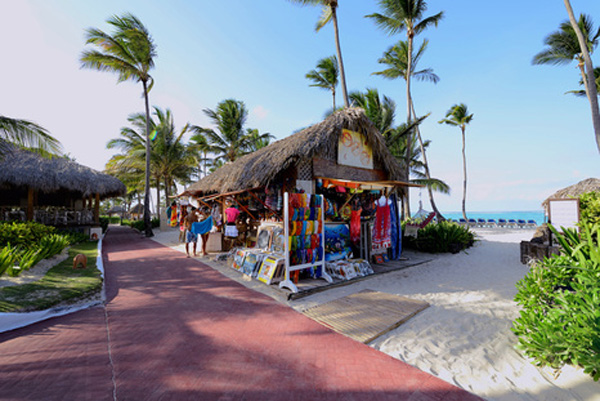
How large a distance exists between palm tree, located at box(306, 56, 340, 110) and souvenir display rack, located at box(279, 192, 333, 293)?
14.4 metres

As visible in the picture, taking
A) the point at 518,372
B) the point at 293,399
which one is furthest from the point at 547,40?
the point at 293,399

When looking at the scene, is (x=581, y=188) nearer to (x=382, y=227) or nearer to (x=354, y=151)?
(x=382, y=227)

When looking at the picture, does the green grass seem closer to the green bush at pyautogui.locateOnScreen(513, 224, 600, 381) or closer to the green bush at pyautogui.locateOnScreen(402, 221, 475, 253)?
the green bush at pyautogui.locateOnScreen(513, 224, 600, 381)

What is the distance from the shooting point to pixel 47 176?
37.1ft

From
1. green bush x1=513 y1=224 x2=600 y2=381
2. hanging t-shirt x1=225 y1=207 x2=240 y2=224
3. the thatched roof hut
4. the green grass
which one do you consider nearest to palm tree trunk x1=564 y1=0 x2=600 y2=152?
green bush x1=513 y1=224 x2=600 y2=381

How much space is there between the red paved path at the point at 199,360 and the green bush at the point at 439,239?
687 cm

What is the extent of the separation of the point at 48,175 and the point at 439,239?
1740cm

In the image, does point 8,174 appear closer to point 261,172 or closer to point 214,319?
point 261,172

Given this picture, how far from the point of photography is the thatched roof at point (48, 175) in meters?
10.7

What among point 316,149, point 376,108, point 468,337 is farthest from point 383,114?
point 468,337

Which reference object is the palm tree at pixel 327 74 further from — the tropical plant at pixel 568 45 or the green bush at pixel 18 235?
the green bush at pixel 18 235

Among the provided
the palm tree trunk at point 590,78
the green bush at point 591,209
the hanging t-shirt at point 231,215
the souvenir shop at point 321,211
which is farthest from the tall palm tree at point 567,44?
the hanging t-shirt at point 231,215

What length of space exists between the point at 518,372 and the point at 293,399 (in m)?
2.24

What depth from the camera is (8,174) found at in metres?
10.5
